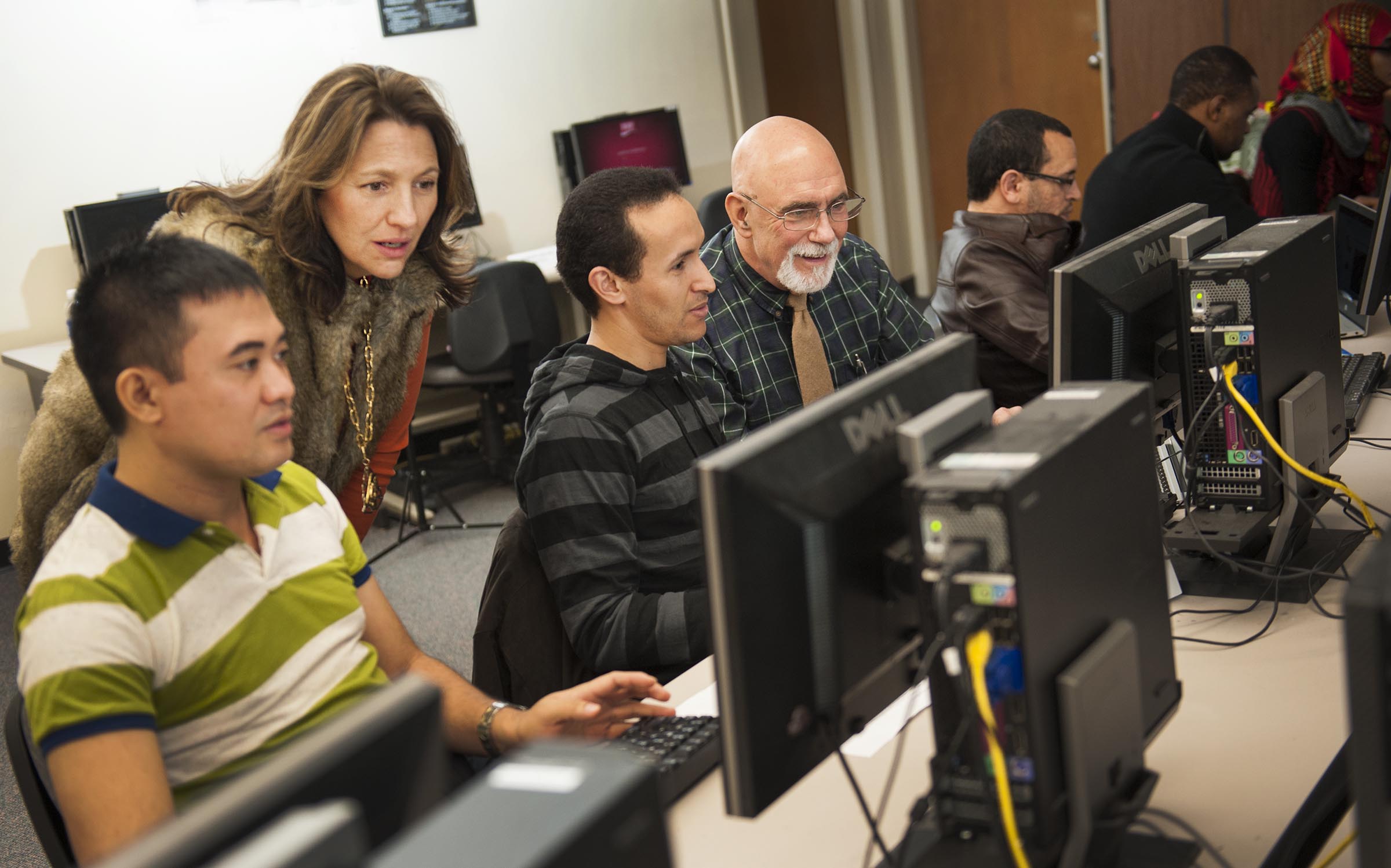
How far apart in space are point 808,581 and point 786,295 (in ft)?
4.48

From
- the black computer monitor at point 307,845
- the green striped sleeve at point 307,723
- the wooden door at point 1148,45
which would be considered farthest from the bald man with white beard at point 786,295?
the wooden door at point 1148,45

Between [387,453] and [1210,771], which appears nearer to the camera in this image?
[1210,771]

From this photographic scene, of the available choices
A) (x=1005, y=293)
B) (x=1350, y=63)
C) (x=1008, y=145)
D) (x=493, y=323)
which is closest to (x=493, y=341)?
(x=493, y=323)

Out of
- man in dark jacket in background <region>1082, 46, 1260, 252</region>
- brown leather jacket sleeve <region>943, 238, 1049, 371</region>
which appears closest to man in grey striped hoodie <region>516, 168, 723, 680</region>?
brown leather jacket sleeve <region>943, 238, 1049, 371</region>

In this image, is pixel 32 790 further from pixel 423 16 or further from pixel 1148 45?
pixel 1148 45

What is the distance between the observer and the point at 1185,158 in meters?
3.46

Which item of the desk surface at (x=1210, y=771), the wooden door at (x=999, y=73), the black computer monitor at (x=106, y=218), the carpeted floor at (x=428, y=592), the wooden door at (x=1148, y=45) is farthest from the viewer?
the wooden door at (x=999, y=73)

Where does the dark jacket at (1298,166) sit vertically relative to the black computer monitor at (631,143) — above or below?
below

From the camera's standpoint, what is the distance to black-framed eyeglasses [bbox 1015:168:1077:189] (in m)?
2.74

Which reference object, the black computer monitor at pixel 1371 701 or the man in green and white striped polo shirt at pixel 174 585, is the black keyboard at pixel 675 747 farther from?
the black computer monitor at pixel 1371 701

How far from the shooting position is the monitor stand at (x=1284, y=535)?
5.18 ft

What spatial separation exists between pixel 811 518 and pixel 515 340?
3377mm

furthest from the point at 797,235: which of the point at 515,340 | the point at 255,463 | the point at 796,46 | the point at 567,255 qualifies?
the point at 796,46

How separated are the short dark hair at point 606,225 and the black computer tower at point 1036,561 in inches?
34.8
